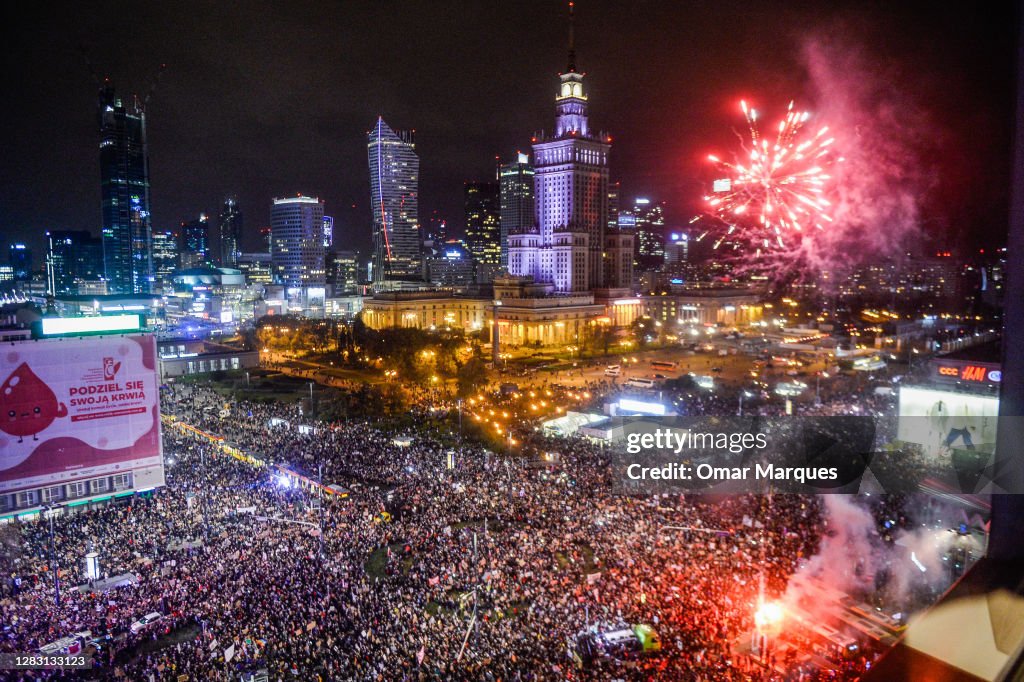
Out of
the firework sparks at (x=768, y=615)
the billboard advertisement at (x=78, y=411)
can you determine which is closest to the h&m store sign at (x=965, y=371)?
the firework sparks at (x=768, y=615)

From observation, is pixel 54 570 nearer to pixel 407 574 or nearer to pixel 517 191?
pixel 407 574

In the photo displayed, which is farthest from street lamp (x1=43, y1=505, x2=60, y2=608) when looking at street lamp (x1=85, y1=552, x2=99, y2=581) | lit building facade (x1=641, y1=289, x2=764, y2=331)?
lit building facade (x1=641, y1=289, x2=764, y2=331)

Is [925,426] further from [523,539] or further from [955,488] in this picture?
[523,539]

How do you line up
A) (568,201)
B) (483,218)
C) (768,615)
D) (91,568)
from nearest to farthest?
(768,615) < (91,568) < (568,201) < (483,218)

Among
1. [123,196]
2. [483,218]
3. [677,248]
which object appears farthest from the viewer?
[483,218]

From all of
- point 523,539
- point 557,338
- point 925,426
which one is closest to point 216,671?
point 523,539

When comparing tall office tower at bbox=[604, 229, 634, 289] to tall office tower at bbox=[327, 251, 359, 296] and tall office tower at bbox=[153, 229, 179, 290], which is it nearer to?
tall office tower at bbox=[327, 251, 359, 296]

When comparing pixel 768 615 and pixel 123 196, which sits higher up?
pixel 123 196

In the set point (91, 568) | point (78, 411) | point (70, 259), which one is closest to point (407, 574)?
point (91, 568)
